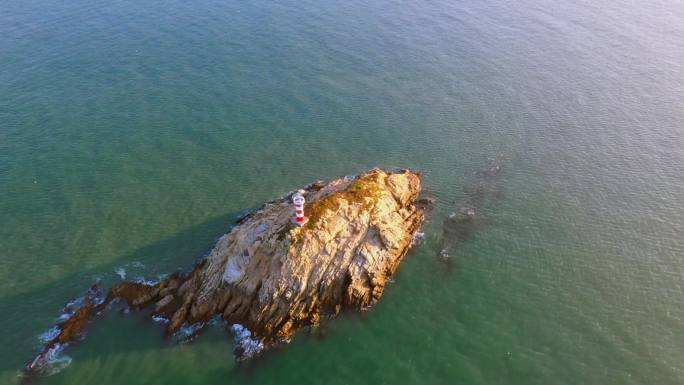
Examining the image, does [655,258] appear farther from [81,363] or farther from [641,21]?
[641,21]

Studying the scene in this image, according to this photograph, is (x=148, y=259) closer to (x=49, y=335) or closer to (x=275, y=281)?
(x=49, y=335)

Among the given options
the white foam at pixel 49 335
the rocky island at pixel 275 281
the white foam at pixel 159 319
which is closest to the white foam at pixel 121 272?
the rocky island at pixel 275 281

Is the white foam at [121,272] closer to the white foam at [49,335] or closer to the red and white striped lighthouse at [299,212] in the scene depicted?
the white foam at [49,335]

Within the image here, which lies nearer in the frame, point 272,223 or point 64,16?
point 272,223

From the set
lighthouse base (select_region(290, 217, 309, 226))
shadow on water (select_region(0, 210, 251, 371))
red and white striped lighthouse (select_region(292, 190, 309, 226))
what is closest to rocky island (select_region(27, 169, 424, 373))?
lighthouse base (select_region(290, 217, 309, 226))

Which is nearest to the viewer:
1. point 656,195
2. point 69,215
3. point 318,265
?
point 318,265

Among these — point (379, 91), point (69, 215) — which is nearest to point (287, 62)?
point (379, 91)
